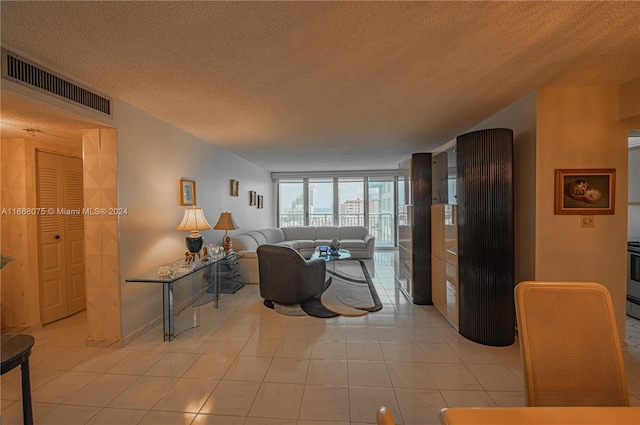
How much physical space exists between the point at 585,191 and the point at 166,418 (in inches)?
147

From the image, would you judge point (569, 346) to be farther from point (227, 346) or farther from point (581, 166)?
point (227, 346)

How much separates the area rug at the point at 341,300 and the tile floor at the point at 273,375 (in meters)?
0.29

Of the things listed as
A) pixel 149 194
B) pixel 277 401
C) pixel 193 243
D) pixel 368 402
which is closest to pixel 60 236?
pixel 149 194

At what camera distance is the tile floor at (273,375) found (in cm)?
176

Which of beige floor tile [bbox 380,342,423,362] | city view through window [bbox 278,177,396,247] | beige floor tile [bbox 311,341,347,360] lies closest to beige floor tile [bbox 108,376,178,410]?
beige floor tile [bbox 311,341,347,360]

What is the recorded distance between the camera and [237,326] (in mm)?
3018

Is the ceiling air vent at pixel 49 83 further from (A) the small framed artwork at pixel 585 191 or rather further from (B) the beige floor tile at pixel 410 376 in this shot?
(A) the small framed artwork at pixel 585 191

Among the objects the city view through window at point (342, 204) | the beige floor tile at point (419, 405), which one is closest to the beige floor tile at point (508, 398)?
the beige floor tile at point (419, 405)

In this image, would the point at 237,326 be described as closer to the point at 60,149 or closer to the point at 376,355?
the point at 376,355

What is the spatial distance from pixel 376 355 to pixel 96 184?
9.88 feet

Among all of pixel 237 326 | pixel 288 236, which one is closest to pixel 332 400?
pixel 237 326

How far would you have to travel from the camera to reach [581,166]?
248 centimetres

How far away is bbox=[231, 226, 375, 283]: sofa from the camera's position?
4.64 meters

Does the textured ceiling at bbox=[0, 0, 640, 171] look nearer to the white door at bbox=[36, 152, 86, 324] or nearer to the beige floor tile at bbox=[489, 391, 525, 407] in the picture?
the white door at bbox=[36, 152, 86, 324]
